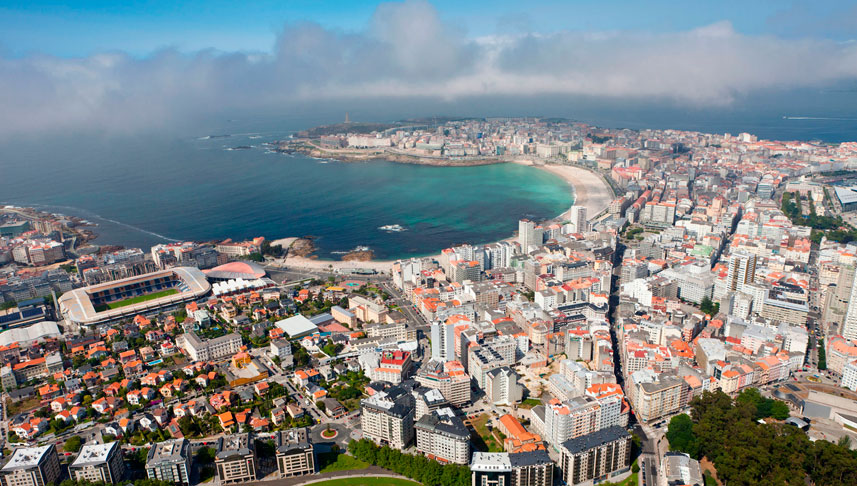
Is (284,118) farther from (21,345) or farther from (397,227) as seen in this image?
(21,345)

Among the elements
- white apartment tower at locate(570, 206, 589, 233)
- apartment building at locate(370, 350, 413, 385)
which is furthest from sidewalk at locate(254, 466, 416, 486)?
white apartment tower at locate(570, 206, 589, 233)

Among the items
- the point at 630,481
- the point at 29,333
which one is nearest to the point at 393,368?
the point at 630,481

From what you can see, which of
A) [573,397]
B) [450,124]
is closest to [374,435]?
[573,397]

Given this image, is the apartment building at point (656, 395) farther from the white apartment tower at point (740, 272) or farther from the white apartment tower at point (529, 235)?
the white apartment tower at point (529, 235)

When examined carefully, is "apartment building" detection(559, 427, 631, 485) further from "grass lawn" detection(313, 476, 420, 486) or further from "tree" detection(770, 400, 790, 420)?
"tree" detection(770, 400, 790, 420)

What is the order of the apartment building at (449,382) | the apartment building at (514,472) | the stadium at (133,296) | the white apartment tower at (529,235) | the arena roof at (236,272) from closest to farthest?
the apartment building at (514,472)
the apartment building at (449,382)
the stadium at (133,296)
the arena roof at (236,272)
the white apartment tower at (529,235)

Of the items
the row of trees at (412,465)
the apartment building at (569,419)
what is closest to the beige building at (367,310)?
the row of trees at (412,465)
